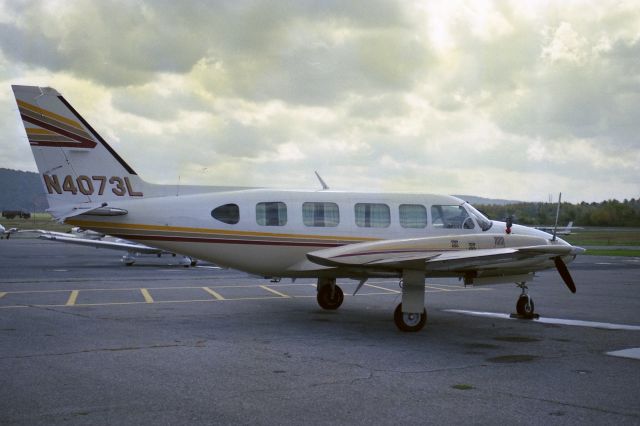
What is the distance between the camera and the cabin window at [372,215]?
54.9 feet

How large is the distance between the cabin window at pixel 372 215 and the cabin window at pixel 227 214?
3.12 meters

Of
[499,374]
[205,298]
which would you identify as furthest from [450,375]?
[205,298]

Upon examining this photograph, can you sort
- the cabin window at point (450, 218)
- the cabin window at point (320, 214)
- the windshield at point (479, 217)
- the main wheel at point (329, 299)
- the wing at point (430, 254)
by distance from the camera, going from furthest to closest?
the main wheel at point (329, 299) → the windshield at point (479, 217) → the cabin window at point (450, 218) → the cabin window at point (320, 214) → the wing at point (430, 254)

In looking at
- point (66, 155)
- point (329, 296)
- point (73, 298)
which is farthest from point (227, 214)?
point (73, 298)

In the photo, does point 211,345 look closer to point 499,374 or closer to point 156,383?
point 156,383

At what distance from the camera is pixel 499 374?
10.2 meters

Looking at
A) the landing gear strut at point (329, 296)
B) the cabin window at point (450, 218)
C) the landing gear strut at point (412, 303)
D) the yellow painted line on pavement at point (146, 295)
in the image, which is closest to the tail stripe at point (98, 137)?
the yellow painted line on pavement at point (146, 295)

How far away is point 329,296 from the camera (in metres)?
18.5

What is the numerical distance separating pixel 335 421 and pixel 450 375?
320cm

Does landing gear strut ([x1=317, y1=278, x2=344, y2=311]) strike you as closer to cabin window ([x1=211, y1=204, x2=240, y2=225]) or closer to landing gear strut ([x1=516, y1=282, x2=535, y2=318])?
cabin window ([x1=211, y1=204, x2=240, y2=225])

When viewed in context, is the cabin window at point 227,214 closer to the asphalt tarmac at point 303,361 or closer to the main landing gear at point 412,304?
the asphalt tarmac at point 303,361

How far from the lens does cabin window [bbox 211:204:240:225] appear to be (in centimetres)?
1620

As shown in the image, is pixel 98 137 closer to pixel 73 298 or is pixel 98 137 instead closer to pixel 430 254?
pixel 73 298

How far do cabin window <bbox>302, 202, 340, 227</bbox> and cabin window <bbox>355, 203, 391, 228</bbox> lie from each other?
1.93ft
